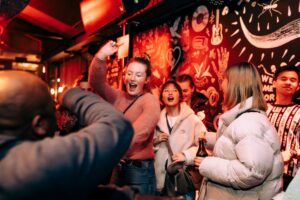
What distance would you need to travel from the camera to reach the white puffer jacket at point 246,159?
2529mm

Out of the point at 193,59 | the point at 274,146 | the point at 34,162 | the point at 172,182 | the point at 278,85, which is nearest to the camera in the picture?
the point at 34,162

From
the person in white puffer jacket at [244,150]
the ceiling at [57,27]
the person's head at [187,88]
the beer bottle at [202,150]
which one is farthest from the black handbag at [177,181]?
the ceiling at [57,27]

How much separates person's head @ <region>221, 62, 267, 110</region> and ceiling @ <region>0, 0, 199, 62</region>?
126 inches

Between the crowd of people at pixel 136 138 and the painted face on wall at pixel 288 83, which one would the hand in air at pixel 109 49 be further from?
the painted face on wall at pixel 288 83

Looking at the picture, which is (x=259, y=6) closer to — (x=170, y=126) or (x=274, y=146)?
(x=170, y=126)

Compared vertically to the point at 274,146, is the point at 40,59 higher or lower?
higher

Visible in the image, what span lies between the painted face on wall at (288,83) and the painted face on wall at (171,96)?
1131 millimetres

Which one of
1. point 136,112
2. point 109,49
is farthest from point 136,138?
point 109,49

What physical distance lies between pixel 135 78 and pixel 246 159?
1.29 m

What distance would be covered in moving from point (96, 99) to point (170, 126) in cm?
305

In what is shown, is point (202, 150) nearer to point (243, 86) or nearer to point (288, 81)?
point (243, 86)

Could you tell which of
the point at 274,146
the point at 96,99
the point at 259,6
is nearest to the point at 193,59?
the point at 259,6

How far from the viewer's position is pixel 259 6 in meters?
4.71

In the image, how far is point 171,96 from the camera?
4.32 meters
